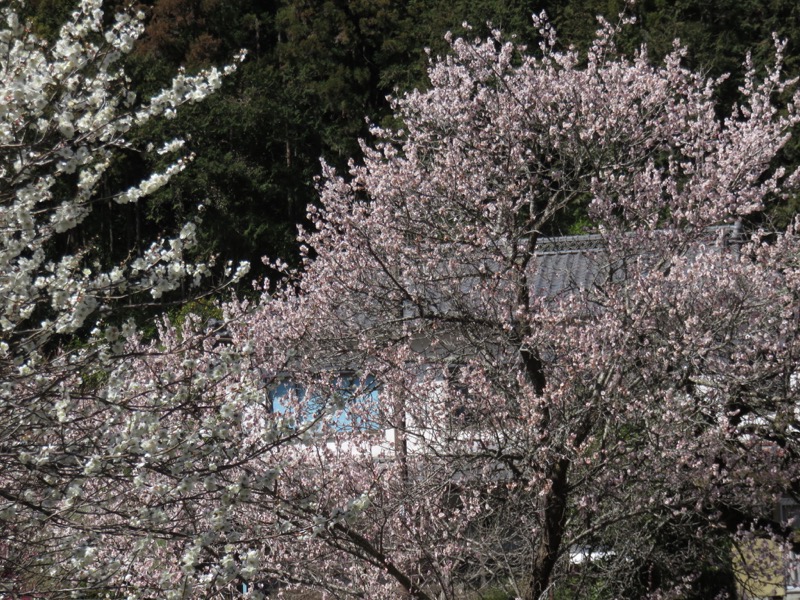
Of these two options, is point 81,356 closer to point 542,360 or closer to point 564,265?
point 542,360

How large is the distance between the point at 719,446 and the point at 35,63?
4496 mm

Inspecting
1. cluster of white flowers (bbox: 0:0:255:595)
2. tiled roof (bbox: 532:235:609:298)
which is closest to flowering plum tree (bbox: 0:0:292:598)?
cluster of white flowers (bbox: 0:0:255:595)

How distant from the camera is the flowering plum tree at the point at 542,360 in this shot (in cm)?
566

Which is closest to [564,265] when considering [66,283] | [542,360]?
[542,360]

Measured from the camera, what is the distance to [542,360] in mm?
6082

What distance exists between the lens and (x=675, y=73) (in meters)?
7.35

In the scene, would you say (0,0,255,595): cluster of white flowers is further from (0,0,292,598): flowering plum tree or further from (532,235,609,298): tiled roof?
(532,235,609,298): tiled roof

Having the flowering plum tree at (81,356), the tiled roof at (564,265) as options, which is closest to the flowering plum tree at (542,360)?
the tiled roof at (564,265)

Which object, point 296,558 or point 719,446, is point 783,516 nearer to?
point 719,446

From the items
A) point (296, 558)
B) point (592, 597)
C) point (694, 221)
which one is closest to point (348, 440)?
point (296, 558)

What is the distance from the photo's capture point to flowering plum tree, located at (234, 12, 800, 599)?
566 cm

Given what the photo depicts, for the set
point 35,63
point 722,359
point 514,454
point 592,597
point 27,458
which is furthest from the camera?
point 592,597

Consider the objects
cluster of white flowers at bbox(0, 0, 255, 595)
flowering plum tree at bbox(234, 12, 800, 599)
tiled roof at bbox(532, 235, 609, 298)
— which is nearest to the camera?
cluster of white flowers at bbox(0, 0, 255, 595)

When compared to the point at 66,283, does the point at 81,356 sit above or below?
below
